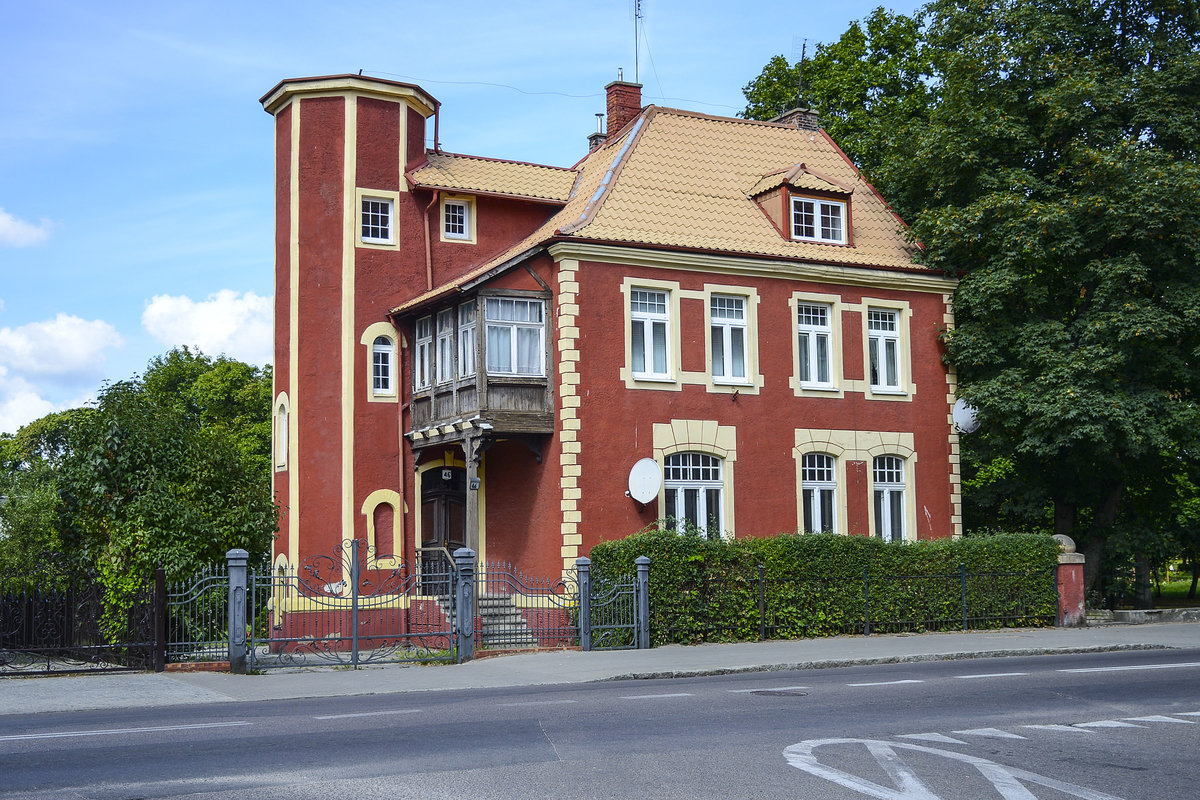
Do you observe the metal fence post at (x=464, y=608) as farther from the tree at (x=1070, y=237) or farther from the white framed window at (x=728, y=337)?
the tree at (x=1070, y=237)

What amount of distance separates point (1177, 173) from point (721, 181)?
977cm

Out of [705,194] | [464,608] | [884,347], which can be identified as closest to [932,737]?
[464,608]

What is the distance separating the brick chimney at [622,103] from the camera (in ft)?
102

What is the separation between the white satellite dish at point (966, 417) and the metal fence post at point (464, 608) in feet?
45.5

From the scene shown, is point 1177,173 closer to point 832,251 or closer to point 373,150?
point 832,251

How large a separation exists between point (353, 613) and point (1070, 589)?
15.2 m

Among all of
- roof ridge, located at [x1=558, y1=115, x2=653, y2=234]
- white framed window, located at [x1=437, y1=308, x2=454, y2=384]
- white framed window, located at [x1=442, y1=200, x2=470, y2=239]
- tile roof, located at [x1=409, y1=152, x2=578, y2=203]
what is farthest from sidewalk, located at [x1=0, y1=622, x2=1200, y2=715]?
tile roof, located at [x1=409, y1=152, x2=578, y2=203]

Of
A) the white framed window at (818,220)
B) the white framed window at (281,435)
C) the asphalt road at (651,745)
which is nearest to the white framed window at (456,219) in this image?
the white framed window at (281,435)

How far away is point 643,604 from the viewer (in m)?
20.5

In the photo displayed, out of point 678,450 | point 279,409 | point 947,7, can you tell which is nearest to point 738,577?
point 678,450

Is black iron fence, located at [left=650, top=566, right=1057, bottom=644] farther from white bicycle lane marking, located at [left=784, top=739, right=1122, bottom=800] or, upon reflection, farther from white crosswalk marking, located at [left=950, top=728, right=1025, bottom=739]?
white bicycle lane marking, located at [left=784, top=739, right=1122, bottom=800]

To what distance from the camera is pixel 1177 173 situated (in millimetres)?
25094

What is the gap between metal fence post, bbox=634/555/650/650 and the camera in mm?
20453

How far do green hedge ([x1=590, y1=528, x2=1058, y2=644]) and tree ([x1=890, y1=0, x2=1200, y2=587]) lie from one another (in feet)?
11.5
